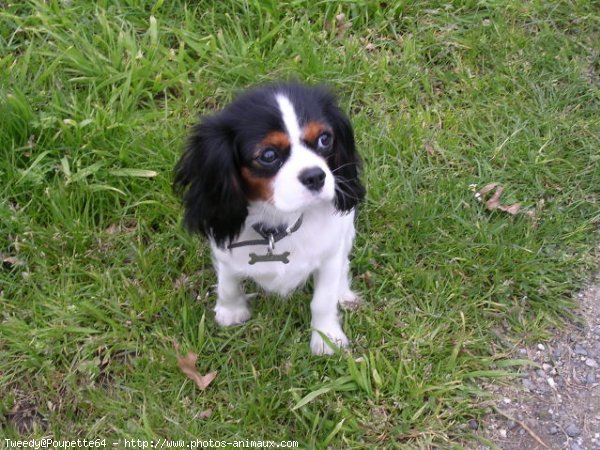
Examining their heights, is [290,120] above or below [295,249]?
above

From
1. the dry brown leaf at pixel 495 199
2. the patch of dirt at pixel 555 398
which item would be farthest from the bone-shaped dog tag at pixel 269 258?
the dry brown leaf at pixel 495 199

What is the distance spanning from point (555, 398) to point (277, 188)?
1387 mm

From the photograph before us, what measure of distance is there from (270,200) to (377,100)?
155 centimetres

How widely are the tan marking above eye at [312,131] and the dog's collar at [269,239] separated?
0.33 metres

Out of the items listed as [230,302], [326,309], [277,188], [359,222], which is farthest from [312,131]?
[359,222]

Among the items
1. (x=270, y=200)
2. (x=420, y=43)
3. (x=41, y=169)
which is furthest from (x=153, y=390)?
(x=420, y=43)

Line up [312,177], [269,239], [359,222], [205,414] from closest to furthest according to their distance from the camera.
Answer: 1. [312,177]
2. [269,239]
3. [205,414]
4. [359,222]

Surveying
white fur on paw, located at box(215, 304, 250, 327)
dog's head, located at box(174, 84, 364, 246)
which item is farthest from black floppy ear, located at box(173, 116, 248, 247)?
white fur on paw, located at box(215, 304, 250, 327)

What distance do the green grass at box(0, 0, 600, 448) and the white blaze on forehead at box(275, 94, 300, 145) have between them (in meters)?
0.96

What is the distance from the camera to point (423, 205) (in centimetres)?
304

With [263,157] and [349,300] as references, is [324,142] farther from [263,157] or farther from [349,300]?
[349,300]

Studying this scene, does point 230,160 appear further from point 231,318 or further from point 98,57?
point 98,57

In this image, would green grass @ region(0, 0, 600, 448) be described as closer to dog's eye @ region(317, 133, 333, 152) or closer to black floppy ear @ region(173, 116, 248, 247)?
black floppy ear @ region(173, 116, 248, 247)

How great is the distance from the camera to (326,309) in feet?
8.54
